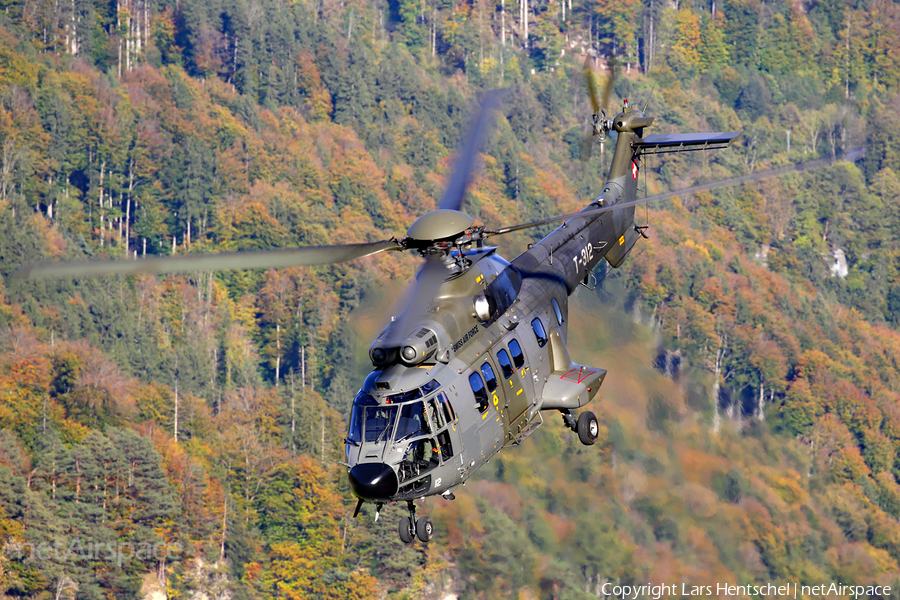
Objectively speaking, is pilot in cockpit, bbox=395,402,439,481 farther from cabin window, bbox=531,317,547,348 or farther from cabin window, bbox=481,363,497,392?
cabin window, bbox=531,317,547,348

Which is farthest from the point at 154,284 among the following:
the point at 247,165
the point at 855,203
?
the point at 855,203

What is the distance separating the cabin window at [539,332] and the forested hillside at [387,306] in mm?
3250

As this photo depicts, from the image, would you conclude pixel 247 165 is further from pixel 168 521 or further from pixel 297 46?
pixel 168 521

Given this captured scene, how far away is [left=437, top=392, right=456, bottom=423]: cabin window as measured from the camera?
2508cm

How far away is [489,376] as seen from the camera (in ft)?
86.8

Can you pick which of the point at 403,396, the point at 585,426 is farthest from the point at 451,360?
the point at 585,426

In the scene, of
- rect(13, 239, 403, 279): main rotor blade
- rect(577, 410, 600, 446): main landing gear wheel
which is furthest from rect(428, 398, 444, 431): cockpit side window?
rect(577, 410, 600, 446): main landing gear wheel

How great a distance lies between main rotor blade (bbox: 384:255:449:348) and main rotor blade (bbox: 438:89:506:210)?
2.79 metres

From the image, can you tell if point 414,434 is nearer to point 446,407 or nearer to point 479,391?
point 446,407

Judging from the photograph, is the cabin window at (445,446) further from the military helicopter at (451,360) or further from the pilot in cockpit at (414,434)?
the pilot in cockpit at (414,434)

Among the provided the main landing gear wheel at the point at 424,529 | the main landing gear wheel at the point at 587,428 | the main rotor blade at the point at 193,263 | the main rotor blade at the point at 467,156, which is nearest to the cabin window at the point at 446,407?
the main landing gear wheel at the point at 424,529

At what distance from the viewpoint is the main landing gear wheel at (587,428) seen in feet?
94.8

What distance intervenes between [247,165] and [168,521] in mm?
60354

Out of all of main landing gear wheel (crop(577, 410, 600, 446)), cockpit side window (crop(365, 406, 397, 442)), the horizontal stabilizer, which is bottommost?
main landing gear wheel (crop(577, 410, 600, 446))
